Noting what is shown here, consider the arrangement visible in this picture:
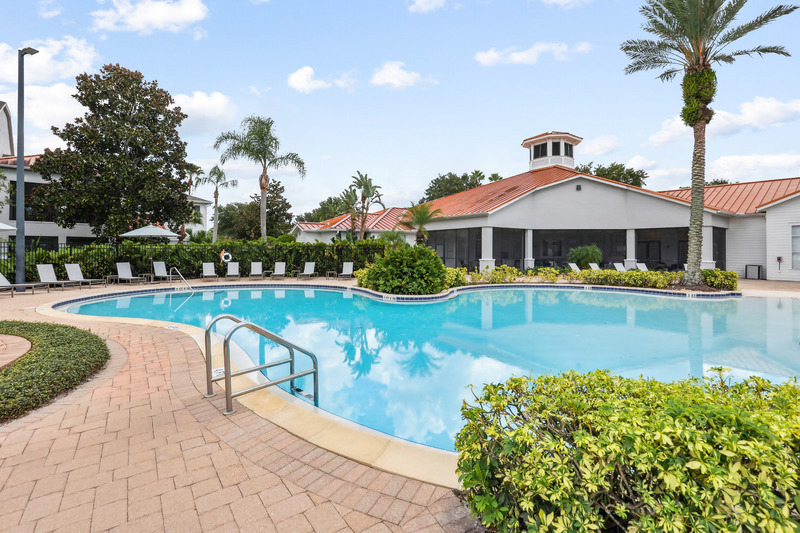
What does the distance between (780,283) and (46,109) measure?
35905 millimetres

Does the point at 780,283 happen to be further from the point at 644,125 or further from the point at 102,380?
the point at 102,380

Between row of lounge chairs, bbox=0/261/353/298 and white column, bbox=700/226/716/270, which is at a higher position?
white column, bbox=700/226/716/270

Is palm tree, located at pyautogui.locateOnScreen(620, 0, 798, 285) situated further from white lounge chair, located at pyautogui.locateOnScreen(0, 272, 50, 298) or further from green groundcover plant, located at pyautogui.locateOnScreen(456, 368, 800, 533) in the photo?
white lounge chair, located at pyautogui.locateOnScreen(0, 272, 50, 298)

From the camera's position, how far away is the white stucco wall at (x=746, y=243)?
20172 mm

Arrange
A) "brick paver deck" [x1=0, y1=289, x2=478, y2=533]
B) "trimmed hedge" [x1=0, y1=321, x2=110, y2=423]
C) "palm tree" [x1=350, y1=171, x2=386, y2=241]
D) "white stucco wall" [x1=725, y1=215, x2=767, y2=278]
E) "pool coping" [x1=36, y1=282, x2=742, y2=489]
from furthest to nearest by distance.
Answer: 1. "palm tree" [x1=350, y1=171, x2=386, y2=241]
2. "white stucco wall" [x1=725, y1=215, x2=767, y2=278]
3. "trimmed hedge" [x1=0, y1=321, x2=110, y2=423]
4. "pool coping" [x1=36, y1=282, x2=742, y2=489]
5. "brick paver deck" [x1=0, y1=289, x2=478, y2=533]

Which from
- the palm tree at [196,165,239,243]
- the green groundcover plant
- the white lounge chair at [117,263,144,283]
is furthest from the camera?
the palm tree at [196,165,239,243]

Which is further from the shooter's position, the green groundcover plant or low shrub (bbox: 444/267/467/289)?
low shrub (bbox: 444/267/467/289)

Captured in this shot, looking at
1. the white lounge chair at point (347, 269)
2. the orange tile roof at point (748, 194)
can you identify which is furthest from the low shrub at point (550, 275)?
the orange tile roof at point (748, 194)

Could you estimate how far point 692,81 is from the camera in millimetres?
14773

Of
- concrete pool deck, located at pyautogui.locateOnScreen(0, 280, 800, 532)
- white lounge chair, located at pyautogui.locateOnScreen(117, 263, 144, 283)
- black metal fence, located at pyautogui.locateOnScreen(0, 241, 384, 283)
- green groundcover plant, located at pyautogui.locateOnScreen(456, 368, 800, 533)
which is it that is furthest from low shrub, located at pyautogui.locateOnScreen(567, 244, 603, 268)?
white lounge chair, located at pyautogui.locateOnScreen(117, 263, 144, 283)

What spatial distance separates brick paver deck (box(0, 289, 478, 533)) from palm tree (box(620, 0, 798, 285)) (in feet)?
57.2

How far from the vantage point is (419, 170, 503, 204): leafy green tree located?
4630cm

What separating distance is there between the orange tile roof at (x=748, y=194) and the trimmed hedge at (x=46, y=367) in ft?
83.7

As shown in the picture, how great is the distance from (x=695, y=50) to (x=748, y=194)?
12.2 metres
